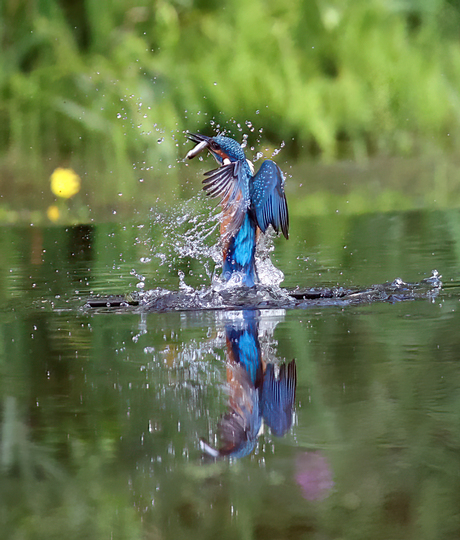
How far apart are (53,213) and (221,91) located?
2.45 meters

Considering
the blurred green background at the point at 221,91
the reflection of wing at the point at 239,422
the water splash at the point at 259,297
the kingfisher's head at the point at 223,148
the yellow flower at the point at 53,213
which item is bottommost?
the reflection of wing at the point at 239,422

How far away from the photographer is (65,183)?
11492 millimetres

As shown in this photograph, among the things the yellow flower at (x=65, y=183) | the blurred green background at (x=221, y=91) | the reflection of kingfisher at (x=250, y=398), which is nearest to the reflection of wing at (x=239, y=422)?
the reflection of kingfisher at (x=250, y=398)

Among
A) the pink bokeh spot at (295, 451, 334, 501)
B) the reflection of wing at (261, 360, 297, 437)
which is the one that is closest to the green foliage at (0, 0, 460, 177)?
the reflection of wing at (261, 360, 297, 437)

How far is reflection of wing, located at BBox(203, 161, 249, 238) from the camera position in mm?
4426

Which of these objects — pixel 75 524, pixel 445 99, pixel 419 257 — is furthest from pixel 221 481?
pixel 445 99

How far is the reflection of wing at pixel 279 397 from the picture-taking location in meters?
2.55

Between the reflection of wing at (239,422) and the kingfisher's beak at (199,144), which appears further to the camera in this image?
the kingfisher's beak at (199,144)

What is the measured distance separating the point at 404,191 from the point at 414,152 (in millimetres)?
1651

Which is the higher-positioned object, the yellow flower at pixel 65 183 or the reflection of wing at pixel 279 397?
the yellow flower at pixel 65 183

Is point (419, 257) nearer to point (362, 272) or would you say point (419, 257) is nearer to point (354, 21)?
point (362, 272)

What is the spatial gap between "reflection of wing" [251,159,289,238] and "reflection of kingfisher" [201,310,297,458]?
1.06 meters

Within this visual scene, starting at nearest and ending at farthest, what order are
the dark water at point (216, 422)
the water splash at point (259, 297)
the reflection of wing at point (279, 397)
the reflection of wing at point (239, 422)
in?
the dark water at point (216, 422), the reflection of wing at point (239, 422), the reflection of wing at point (279, 397), the water splash at point (259, 297)

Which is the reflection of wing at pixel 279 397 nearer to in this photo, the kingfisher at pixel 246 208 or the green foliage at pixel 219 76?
the kingfisher at pixel 246 208
